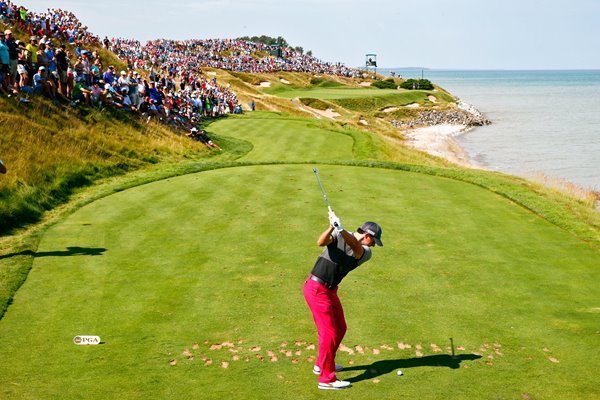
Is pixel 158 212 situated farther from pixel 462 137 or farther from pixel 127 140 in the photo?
pixel 462 137

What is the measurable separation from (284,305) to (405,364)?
2694 millimetres

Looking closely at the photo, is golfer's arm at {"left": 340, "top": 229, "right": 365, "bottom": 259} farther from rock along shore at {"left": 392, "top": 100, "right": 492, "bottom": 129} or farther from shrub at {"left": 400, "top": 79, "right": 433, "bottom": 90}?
shrub at {"left": 400, "top": 79, "right": 433, "bottom": 90}

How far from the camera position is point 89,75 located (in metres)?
27.7

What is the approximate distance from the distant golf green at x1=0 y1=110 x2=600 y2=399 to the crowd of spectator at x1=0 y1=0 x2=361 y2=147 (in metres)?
10.8

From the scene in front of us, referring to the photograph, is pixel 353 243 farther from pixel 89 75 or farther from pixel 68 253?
pixel 89 75

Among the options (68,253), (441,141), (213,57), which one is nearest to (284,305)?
(68,253)

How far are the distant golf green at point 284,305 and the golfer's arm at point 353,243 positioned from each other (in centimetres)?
182

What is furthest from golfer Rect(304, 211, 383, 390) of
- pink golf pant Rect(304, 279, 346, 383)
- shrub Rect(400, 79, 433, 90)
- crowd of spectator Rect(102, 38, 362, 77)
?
shrub Rect(400, 79, 433, 90)

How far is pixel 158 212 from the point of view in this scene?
15750 mm

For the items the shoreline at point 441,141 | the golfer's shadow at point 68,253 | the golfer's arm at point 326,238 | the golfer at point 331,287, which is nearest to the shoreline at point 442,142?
the shoreline at point 441,141

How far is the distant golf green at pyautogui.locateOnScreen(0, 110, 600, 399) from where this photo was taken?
306 inches

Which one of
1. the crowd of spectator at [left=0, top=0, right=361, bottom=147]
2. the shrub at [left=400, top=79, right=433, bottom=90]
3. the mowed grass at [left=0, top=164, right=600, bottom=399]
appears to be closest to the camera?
the mowed grass at [left=0, top=164, right=600, bottom=399]

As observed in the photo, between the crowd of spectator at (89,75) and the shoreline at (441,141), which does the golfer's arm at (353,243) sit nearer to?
the crowd of spectator at (89,75)

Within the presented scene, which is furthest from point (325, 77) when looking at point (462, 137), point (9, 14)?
point (9, 14)
